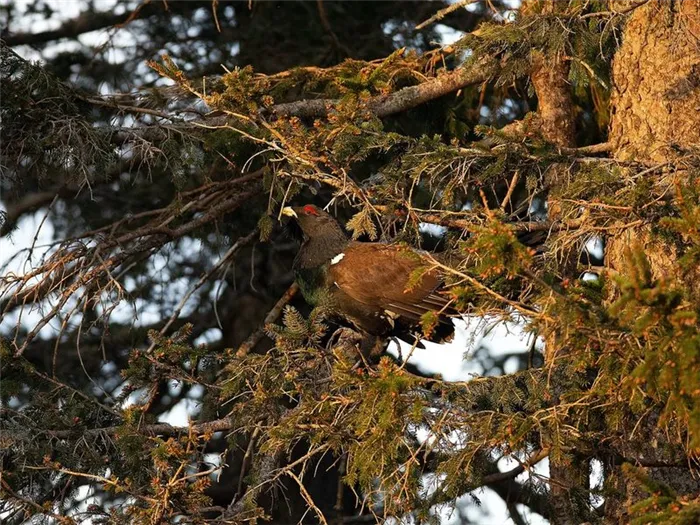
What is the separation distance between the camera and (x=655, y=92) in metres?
6.43

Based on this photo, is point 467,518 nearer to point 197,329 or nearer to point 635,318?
point 197,329

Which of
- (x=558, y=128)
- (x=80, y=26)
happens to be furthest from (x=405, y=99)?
(x=80, y=26)

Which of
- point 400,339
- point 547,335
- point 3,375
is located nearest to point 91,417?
point 3,375

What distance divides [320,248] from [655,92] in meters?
2.60

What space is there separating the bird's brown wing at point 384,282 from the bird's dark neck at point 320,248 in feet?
0.33

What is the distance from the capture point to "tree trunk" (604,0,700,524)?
606cm

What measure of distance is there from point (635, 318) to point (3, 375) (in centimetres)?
384

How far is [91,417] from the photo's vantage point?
20.9ft

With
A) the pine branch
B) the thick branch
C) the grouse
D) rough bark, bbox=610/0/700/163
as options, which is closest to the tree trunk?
rough bark, bbox=610/0/700/163

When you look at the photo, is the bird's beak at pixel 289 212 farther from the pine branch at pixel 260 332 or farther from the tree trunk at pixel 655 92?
the tree trunk at pixel 655 92

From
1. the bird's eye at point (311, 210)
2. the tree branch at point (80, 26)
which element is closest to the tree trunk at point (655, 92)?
the bird's eye at point (311, 210)

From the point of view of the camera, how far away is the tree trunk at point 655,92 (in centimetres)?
606

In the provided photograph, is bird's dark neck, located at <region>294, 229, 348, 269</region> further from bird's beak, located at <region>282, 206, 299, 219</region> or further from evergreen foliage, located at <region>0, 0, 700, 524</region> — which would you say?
evergreen foliage, located at <region>0, 0, 700, 524</region>

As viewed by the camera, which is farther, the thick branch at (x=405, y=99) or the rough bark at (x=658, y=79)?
the thick branch at (x=405, y=99)
